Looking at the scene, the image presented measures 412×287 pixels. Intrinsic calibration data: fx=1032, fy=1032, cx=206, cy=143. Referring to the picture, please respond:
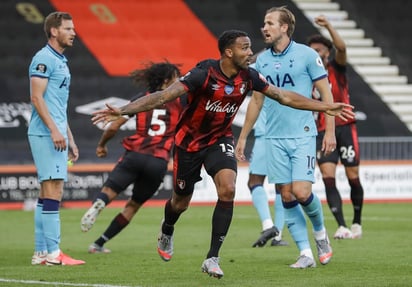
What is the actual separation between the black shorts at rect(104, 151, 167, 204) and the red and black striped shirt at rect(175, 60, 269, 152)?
2924 millimetres

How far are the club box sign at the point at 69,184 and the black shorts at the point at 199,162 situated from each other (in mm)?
11382

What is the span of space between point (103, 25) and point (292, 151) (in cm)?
1814

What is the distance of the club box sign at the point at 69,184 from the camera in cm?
2052

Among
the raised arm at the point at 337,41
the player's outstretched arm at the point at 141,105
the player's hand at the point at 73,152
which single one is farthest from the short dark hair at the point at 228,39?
the player's hand at the point at 73,152

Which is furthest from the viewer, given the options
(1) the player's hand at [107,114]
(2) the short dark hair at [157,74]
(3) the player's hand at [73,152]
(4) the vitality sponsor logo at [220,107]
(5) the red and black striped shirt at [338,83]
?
(5) the red and black striped shirt at [338,83]

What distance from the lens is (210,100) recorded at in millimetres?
8992

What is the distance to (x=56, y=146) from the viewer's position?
33.6 feet

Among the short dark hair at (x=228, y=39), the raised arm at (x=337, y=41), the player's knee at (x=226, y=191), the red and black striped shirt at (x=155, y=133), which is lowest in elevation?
the red and black striped shirt at (x=155, y=133)

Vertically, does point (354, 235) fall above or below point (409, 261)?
below

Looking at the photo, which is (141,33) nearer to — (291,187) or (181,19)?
(181,19)

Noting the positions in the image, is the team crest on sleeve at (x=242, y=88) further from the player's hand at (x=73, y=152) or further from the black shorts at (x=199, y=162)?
the player's hand at (x=73, y=152)

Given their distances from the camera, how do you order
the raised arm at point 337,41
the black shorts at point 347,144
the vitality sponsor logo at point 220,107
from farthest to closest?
1. the black shorts at point 347,144
2. the raised arm at point 337,41
3. the vitality sponsor logo at point 220,107

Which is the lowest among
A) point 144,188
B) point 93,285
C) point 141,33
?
point 141,33

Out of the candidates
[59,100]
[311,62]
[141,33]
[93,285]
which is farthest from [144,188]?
[141,33]
